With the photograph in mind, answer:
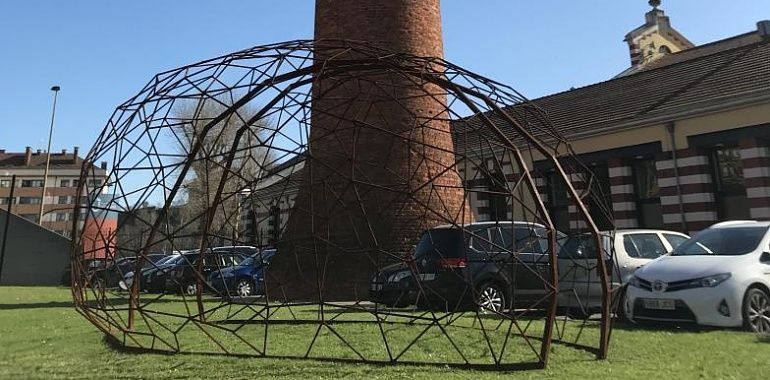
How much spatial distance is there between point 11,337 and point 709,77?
67.7ft

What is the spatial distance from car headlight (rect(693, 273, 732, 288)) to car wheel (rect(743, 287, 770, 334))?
1.15 feet

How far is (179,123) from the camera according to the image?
7.04 meters

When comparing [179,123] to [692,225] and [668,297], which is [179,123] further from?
[692,225]

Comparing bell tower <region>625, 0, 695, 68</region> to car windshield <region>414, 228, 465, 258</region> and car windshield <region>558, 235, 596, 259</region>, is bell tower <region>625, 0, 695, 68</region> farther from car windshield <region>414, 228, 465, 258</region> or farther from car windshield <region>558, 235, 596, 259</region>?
car windshield <region>414, 228, 465, 258</region>

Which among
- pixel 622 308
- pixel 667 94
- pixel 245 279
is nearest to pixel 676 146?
pixel 667 94

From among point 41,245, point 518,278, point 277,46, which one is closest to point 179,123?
point 277,46

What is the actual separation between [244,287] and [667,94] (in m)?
15.6

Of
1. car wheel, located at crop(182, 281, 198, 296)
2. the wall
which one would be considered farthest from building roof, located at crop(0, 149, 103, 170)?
car wheel, located at crop(182, 281, 198, 296)

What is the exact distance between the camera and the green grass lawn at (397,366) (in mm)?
5570

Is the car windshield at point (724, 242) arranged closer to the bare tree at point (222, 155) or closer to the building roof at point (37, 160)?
the bare tree at point (222, 155)

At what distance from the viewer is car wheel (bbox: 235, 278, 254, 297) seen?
55.1 ft

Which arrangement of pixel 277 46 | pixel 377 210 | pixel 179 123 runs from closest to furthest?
1. pixel 277 46
2. pixel 179 123
3. pixel 377 210

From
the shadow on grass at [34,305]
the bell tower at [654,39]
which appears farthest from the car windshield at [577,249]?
the bell tower at [654,39]

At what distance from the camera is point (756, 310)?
26.1 feet
